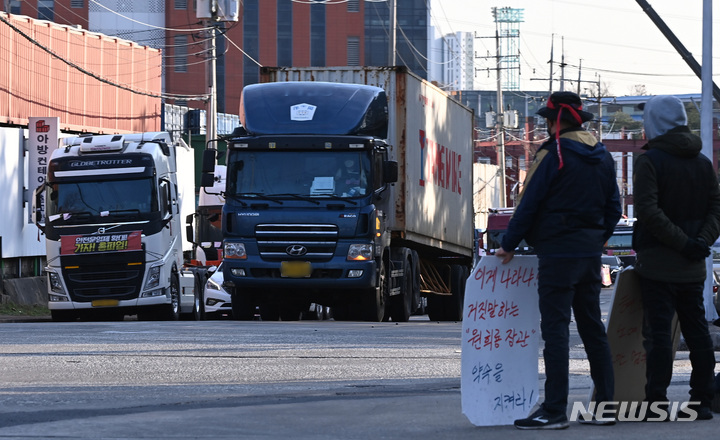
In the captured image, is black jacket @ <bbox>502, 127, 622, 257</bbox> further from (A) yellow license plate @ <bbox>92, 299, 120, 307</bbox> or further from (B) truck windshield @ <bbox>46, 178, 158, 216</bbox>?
(A) yellow license plate @ <bbox>92, 299, 120, 307</bbox>

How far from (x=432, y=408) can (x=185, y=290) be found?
1899 cm

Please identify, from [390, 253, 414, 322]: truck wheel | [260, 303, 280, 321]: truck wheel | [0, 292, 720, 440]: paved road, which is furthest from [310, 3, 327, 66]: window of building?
[0, 292, 720, 440]: paved road

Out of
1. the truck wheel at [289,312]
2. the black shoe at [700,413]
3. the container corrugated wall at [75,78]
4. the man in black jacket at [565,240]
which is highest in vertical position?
the container corrugated wall at [75,78]

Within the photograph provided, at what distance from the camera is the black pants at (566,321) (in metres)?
6.84

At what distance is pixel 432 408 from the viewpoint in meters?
7.79

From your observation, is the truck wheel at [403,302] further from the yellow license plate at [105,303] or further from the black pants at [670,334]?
the black pants at [670,334]

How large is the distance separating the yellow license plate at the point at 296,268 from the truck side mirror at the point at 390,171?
64.5 inches

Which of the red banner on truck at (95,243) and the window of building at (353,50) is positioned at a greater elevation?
the window of building at (353,50)

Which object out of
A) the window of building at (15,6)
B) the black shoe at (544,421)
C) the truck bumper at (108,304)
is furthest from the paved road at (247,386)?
the window of building at (15,6)

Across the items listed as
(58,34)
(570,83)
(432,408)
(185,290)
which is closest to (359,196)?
(185,290)

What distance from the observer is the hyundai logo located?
19000 mm

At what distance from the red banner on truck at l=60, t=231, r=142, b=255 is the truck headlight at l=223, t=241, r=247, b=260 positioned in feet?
16.6

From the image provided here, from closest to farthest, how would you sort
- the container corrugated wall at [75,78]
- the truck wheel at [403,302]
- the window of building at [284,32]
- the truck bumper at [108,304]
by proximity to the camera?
1. the truck wheel at [403,302]
2. the truck bumper at [108,304]
3. the container corrugated wall at [75,78]
4. the window of building at [284,32]

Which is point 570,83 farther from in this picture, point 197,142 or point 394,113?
point 394,113
